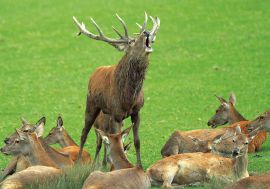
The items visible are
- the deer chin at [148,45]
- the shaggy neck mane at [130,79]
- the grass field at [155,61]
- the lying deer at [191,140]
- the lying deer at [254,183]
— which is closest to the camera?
the lying deer at [254,183]

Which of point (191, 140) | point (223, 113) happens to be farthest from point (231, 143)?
point (223, 113)

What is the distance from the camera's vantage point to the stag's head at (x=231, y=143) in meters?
13.4

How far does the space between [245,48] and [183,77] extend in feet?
12.0

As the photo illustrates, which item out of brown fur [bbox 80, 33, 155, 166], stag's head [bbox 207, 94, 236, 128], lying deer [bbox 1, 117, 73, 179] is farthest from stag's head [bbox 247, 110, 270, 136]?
lying deer [bbox 1, 117, 73, 179]

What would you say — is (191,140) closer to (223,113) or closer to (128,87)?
(128,87)

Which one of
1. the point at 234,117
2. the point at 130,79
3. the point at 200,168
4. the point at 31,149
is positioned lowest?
the point at 200,168

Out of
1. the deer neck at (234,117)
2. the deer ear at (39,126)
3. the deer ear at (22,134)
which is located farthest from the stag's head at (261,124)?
the deer ear at (22,134)

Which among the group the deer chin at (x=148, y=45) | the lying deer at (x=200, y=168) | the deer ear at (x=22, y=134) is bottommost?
the lying deer at (x=200, y=168)

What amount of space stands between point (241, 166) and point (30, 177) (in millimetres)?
2995

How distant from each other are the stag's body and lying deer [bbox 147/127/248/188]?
4.95ft

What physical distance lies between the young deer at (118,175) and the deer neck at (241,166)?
155cm

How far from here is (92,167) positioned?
13156 millimetres

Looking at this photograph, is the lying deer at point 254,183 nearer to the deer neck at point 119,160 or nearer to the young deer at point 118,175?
the young deer at point 118,175

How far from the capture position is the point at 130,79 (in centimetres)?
1437
